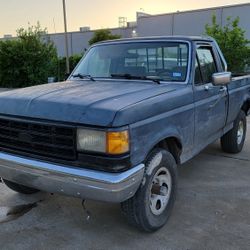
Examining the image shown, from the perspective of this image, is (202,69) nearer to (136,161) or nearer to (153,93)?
(153,93)

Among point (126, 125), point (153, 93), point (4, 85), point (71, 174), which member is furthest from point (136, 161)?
point (4, 85)

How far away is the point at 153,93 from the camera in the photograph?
354 centimetres

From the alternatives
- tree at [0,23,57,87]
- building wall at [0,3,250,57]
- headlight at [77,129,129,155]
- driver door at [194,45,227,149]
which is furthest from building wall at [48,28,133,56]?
headlight at [77,129,129,155]

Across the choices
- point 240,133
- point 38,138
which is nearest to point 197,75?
point 38,138

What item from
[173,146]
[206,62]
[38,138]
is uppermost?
[206,62]

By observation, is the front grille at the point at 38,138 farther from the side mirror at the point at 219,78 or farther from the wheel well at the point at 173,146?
the side mirror at the point at 219,78

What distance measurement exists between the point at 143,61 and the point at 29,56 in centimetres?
1456

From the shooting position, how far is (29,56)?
17.8 m

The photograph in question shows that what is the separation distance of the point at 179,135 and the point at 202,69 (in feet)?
4.07

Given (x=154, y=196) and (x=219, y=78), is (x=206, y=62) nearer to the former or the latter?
(x=219, y=78)

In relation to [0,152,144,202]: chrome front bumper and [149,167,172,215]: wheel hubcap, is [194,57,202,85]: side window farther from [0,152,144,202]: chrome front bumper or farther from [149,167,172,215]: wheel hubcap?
[0,152,144,202]: chrome front bumper

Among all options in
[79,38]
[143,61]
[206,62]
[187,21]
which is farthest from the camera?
[79,38]

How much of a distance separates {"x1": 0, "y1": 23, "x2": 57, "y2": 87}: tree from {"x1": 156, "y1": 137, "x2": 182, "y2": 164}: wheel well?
15.0m

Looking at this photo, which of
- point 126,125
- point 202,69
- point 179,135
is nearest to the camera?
point 126,125
